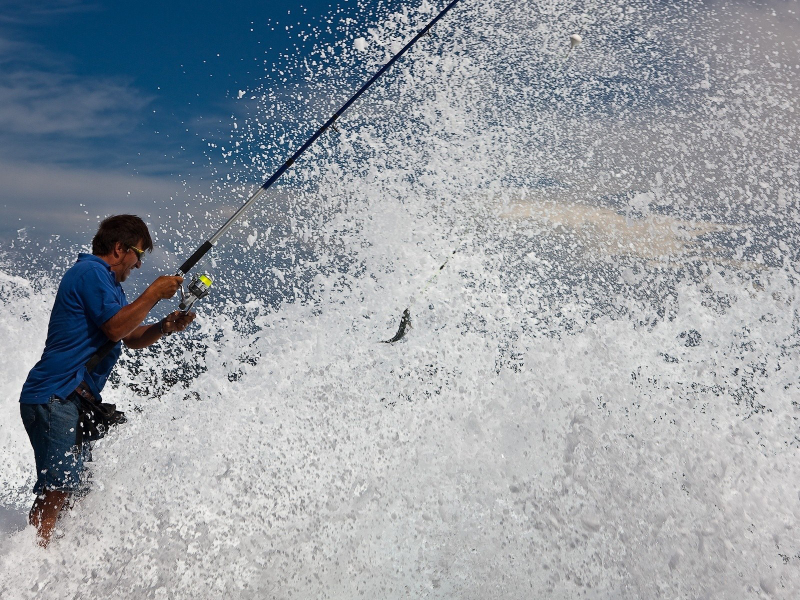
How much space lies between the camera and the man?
3.30 meters

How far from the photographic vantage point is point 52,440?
3301mm

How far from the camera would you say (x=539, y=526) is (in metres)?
4.23

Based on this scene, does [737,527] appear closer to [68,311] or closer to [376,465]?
[376,465]

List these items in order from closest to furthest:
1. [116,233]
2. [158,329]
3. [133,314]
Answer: [133,314] < [116,233] < [158,329]

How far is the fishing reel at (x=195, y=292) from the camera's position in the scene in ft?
12.1

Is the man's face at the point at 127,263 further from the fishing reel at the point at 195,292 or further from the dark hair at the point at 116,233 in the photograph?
the fishing reel at the point at 195,292

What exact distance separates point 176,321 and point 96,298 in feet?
1.83

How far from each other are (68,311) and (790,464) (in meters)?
5.48

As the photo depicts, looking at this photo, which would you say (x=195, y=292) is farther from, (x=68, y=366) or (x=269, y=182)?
(x=269, y=182)

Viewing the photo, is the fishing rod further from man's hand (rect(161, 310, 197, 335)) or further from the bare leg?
the bare leg

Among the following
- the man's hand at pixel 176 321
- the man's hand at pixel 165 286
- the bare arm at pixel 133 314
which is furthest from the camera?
the man's hand at pixel 176 321

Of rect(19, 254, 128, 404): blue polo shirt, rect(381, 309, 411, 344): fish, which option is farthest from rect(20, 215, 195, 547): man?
rect(381, 309, 411, 344): fish

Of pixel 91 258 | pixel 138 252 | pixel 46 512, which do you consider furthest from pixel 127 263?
pixel 46 512

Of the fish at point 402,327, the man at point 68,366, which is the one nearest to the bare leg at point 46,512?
the man at point 68,366
